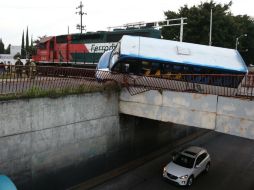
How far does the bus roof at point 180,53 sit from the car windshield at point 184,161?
5663 millimetres

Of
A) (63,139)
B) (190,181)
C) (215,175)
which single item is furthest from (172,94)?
(215,175)

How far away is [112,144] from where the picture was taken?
17.7 meters

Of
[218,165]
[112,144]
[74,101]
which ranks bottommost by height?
[218,165]

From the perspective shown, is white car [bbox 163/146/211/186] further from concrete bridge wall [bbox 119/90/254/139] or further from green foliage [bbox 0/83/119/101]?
green foliage [bbox 0/83/119/101]

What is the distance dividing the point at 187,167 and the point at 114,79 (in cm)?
633

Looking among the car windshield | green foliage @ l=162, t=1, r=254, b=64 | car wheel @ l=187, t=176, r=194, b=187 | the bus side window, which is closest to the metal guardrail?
the bus side window

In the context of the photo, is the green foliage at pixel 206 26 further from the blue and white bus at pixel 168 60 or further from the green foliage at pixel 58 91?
the green foliage at pixel 58 91

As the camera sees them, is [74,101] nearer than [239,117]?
No

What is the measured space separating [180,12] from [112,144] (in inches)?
1318

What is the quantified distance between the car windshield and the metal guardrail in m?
4.11

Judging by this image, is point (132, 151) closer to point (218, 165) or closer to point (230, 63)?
point (218, 165)

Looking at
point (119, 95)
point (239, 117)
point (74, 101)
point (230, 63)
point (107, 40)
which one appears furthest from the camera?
point (107, 40)

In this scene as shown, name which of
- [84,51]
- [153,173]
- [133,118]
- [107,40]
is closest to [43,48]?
[84,51]

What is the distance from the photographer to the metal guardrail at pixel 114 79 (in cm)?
1351
